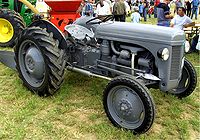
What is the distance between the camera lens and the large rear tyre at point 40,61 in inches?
168

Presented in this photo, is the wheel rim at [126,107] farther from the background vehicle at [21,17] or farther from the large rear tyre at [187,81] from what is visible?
the background vehicle at [21,17]

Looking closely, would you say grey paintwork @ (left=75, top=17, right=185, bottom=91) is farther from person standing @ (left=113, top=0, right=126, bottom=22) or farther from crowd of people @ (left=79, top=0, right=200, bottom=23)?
person standing @ (left=113, top=0, right=126, bottom=22)

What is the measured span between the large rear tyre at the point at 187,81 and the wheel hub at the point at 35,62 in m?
2.15

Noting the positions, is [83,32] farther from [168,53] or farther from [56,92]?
[168,53]

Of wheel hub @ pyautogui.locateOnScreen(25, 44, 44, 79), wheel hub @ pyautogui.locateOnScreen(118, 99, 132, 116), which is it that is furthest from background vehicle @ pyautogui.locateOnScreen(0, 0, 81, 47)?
wheel hub @ pyautogui.locateOnScreen(118, 99, 132, 116)

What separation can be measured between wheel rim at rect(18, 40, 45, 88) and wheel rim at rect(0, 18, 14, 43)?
2.95 metres

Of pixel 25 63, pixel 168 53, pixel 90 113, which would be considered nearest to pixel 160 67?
pixel 168 53

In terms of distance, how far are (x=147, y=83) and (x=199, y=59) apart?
420 cm

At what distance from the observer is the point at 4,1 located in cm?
834

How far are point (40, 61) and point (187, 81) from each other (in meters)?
2.29

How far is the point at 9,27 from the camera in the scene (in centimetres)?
759

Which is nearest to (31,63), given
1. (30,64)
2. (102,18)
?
(30,64)

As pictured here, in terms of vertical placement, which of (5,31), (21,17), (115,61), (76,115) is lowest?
(76,115)

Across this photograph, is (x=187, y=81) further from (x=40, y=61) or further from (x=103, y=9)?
(x=103, y=9)
